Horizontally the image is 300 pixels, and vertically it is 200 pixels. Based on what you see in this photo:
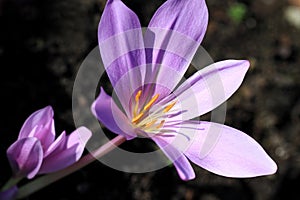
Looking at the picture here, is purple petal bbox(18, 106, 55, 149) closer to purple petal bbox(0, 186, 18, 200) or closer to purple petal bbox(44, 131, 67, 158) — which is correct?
purple petal bbox(44, 131, 67, 158)

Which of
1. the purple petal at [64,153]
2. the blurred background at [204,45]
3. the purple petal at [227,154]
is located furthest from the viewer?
the blurred background at [204,45]

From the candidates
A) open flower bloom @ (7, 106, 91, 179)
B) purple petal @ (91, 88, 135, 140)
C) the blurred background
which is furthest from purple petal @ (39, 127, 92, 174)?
the blurred background

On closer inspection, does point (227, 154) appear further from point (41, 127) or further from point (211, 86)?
point (41, 127)

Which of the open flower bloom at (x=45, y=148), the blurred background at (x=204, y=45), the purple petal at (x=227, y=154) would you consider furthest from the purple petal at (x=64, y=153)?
the blurred background at (x=204, y=45)

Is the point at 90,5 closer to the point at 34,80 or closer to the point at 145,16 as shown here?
the point at 145,16

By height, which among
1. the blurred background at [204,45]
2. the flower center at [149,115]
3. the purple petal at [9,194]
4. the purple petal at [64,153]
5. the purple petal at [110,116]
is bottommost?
the blurred background at [204,45]

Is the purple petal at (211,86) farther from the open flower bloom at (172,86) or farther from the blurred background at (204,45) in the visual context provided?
the blurred background at (204,45)

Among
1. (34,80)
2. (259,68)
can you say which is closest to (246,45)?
(259,68)
